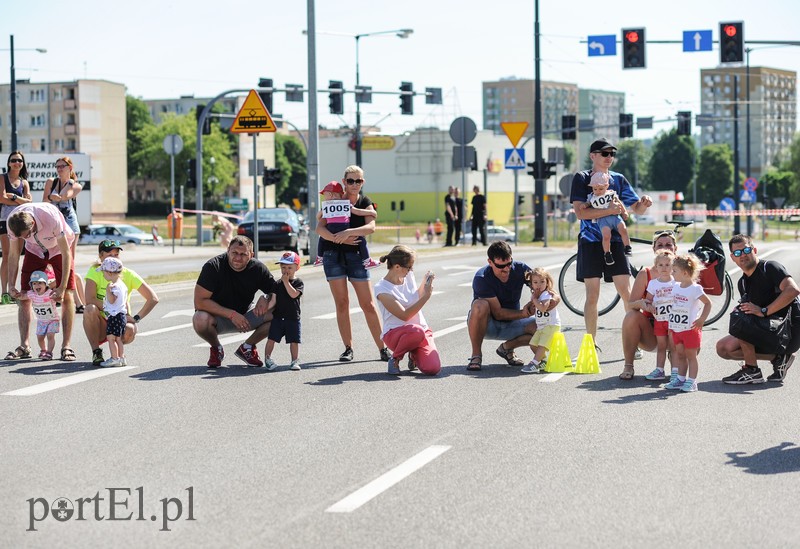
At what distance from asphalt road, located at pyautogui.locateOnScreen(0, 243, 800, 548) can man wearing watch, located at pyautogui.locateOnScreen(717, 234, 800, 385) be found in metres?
0.18

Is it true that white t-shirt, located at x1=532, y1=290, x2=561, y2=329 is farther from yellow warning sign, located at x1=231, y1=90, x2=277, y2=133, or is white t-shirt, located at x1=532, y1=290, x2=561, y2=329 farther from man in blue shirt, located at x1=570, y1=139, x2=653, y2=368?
yellow warning sign, located at x1=231, y1=90, x2=277, y2=133

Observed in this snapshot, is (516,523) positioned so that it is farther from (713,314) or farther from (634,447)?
(713,314)

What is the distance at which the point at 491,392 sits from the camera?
9109 mm

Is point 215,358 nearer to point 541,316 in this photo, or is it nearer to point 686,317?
point 541,316

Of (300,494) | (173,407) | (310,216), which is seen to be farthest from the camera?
(310,216)

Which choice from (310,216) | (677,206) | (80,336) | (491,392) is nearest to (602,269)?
(491,392)

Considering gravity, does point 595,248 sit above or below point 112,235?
above

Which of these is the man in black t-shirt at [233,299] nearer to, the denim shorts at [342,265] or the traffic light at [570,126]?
the denim shorts at [342,265]

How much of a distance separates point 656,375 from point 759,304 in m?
0.96

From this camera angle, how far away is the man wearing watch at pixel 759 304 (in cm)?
930

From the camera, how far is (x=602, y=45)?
105 ft

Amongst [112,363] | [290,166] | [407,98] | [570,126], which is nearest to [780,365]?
[112,363]

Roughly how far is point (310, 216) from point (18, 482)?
18.8 m

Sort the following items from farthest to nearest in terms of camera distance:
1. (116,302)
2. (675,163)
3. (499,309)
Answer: (675,163)
(499,309)
(116,302)
